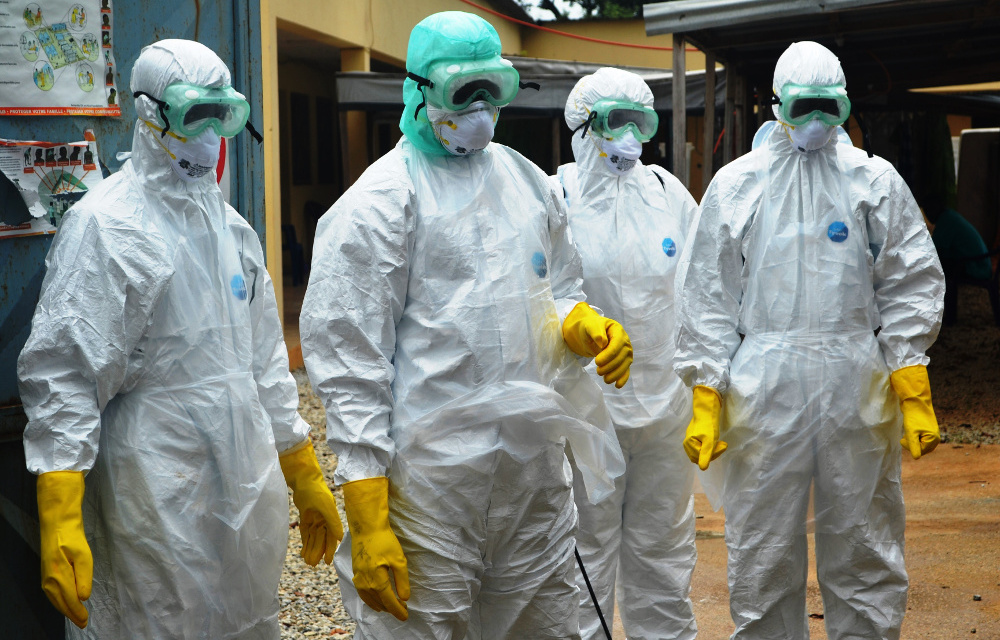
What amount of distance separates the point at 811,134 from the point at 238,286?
5.36ft

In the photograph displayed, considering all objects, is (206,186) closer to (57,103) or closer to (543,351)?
(57,103)

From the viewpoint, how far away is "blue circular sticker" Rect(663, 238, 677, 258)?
12.0 feet

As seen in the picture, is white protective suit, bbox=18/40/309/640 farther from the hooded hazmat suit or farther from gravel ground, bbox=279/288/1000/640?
gravel ground, bbox=279/288/1000/640

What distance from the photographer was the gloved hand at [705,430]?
2.92 meters

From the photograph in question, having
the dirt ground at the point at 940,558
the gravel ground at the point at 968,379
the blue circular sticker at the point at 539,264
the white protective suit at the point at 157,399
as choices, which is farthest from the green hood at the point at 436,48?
the gravel ground at the point at 968,379

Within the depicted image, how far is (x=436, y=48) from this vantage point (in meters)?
2.23

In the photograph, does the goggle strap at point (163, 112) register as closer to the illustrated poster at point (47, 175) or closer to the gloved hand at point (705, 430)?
the illustrated poster at point (47, 175)

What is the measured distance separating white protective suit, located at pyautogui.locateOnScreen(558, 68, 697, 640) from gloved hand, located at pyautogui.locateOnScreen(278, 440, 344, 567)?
1101 millimetres

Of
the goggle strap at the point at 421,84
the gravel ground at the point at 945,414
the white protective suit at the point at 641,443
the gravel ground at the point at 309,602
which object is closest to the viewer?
the goggle strap at the point at 421,84

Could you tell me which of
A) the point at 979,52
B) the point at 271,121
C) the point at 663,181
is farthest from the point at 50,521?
the point at 979,52

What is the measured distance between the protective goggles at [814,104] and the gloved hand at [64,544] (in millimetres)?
2066

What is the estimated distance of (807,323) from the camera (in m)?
2.92

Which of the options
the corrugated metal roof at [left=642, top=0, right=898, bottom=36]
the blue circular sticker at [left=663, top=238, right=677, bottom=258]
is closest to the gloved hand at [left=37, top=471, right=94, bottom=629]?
the blue circular sticker at [left=663, top=238, right=677, bottom=258]

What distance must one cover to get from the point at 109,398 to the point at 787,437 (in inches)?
70.0
